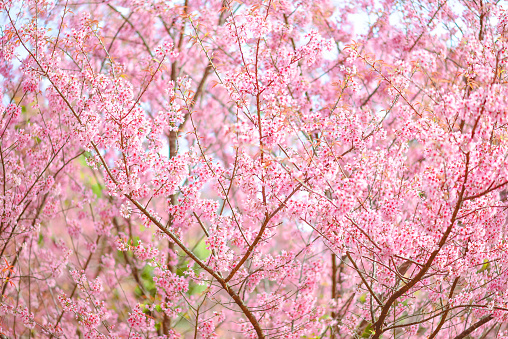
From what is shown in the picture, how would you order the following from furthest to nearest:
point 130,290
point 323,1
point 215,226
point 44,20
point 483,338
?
point 130,290 < point 323,1 < point 44,20 < point 483,338 < point 215,226

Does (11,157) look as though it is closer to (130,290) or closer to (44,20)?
(44,20)

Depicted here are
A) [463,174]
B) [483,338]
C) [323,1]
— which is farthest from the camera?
[323,1]

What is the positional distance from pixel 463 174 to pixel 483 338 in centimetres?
255

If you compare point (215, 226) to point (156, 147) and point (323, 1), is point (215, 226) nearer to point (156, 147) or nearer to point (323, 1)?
point (156, 147)

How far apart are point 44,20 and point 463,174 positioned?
4.69 meters

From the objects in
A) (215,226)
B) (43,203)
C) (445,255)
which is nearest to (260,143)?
(215,226)

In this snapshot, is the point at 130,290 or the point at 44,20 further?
the point at 130,290

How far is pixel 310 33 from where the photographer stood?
3.22m

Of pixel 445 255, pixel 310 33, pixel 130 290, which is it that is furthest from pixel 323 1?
pixel 130 290

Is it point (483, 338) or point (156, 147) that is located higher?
point (156, 147)

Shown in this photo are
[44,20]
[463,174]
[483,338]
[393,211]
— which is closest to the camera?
[463,174]

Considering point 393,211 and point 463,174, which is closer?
point 463,174

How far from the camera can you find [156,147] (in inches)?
140

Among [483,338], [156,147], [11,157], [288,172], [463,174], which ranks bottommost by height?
[483,338]
